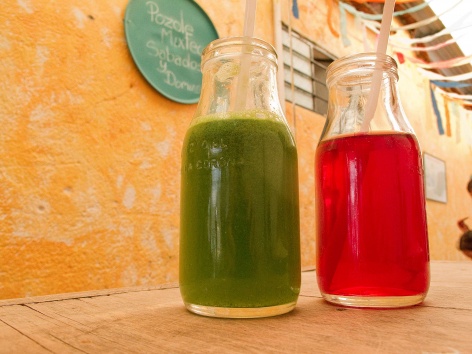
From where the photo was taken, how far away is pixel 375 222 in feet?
1.65

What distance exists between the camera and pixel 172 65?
1.47 metres

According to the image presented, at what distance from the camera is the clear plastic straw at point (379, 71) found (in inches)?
19.8

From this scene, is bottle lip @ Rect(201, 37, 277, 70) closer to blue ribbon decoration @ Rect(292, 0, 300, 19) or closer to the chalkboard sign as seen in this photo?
the chalkboard sign

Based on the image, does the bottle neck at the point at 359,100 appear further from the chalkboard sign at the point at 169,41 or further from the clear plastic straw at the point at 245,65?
the chalkboard sign at the point at 169,41

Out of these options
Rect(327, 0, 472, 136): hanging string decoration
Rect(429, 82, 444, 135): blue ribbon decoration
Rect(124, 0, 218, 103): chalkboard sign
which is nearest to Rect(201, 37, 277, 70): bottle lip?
Rect(124, 0, 218, 103): chalkboard sign

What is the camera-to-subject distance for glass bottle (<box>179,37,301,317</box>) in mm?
450

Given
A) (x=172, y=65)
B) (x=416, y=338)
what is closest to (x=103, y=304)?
(x=416, y=338)

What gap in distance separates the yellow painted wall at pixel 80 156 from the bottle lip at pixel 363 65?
2.79 ft

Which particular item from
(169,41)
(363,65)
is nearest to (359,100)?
(363,65)

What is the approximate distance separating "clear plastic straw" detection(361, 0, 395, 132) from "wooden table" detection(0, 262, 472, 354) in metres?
0.24

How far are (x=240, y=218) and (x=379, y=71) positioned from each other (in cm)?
28

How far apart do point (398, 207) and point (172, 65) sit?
1.14 metres

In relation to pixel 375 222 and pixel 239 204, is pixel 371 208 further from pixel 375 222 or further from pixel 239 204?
pixel 239 204

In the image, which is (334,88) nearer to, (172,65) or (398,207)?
(398,207)
